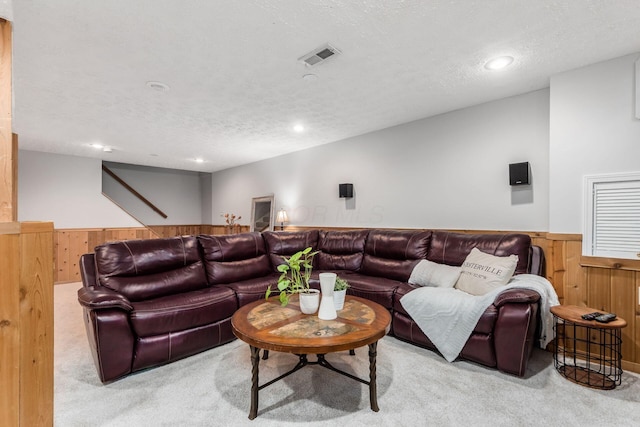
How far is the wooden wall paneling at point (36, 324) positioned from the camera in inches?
51.8

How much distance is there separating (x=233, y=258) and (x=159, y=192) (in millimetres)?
5304

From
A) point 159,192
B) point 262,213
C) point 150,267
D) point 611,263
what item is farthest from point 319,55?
point 159,192

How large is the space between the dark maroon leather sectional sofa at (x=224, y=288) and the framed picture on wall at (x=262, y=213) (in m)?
2.13

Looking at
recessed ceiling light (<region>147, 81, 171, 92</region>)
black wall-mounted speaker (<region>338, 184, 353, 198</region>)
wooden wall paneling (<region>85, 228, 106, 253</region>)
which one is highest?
recessed ceiling light (<region>147, 81, 171, 92</region>)

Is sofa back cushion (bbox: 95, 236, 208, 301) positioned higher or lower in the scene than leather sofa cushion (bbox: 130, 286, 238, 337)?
higher

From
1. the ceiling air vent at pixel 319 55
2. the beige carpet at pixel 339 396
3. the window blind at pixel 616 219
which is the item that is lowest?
the beige carpet at pixel 339 396

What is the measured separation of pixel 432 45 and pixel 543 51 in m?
0.90

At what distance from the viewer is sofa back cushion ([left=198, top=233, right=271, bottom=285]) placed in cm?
321

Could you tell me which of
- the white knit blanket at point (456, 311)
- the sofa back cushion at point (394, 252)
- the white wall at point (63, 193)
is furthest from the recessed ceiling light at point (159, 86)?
the white wall at point (63, 193)

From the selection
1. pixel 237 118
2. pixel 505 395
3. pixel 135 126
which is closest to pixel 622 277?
pixel 505 395

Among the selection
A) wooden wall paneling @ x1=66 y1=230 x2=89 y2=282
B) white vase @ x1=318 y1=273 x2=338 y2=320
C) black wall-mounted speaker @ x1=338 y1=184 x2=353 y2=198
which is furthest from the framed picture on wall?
white vase @ x1=318 y1=273 x2=338 y2=320

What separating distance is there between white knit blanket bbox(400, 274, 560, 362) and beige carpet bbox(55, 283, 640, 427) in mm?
185

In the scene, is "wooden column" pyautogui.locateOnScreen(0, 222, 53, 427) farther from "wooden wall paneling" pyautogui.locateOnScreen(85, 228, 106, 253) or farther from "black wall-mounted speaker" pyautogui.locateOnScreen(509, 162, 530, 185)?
"wooden wall paneling" pyautogui.locateOnScreen(85, 228, 106, 253)

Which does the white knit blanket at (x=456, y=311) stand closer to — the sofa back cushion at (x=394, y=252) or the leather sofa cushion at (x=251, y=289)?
the sofa back cushion at (x=394, y=252)
